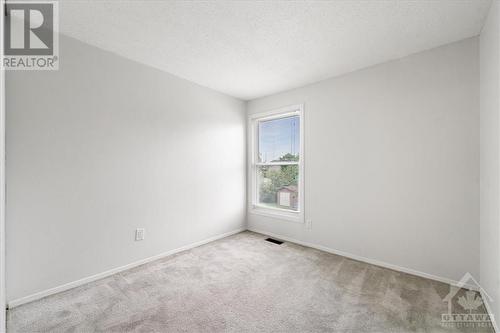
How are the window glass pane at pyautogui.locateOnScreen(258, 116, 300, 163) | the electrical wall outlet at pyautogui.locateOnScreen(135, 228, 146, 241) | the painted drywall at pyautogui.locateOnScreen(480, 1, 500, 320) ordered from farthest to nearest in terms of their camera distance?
the window glass pane at pyautogui.locateOnScreen(258, 116, 300, 163) < the electrical wall outlet at pyautogui.locateOnScreen(135, 228, 146, 241) < the painted drywall at pyautogui.locateOnScreen(480, 1, 500, 320)

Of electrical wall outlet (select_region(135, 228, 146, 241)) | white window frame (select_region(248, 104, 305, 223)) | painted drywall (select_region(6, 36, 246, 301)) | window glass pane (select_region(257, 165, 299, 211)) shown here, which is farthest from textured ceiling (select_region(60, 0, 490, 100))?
electrical wall outlet (select_region(135, 228, 146, 241))

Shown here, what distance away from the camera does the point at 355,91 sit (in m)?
2.91

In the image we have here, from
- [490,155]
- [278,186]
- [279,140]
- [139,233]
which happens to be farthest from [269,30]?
[139,233]

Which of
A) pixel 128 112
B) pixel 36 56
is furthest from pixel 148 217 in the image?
pixel 36 56

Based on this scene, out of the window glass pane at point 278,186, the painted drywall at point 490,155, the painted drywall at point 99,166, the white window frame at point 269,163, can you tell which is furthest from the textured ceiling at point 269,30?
the window glass pane at point 278,186

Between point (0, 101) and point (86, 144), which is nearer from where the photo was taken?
point (0, 101)

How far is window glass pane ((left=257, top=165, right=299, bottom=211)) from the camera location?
12.0 ft

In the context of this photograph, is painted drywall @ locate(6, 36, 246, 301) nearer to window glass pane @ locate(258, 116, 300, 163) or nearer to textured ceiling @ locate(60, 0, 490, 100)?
textured ceiling @ locate(60, 0, 490, 100)

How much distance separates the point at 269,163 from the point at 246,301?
7.65 feet

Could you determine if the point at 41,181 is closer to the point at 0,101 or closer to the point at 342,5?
the point at 0,101

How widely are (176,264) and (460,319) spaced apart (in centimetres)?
268
